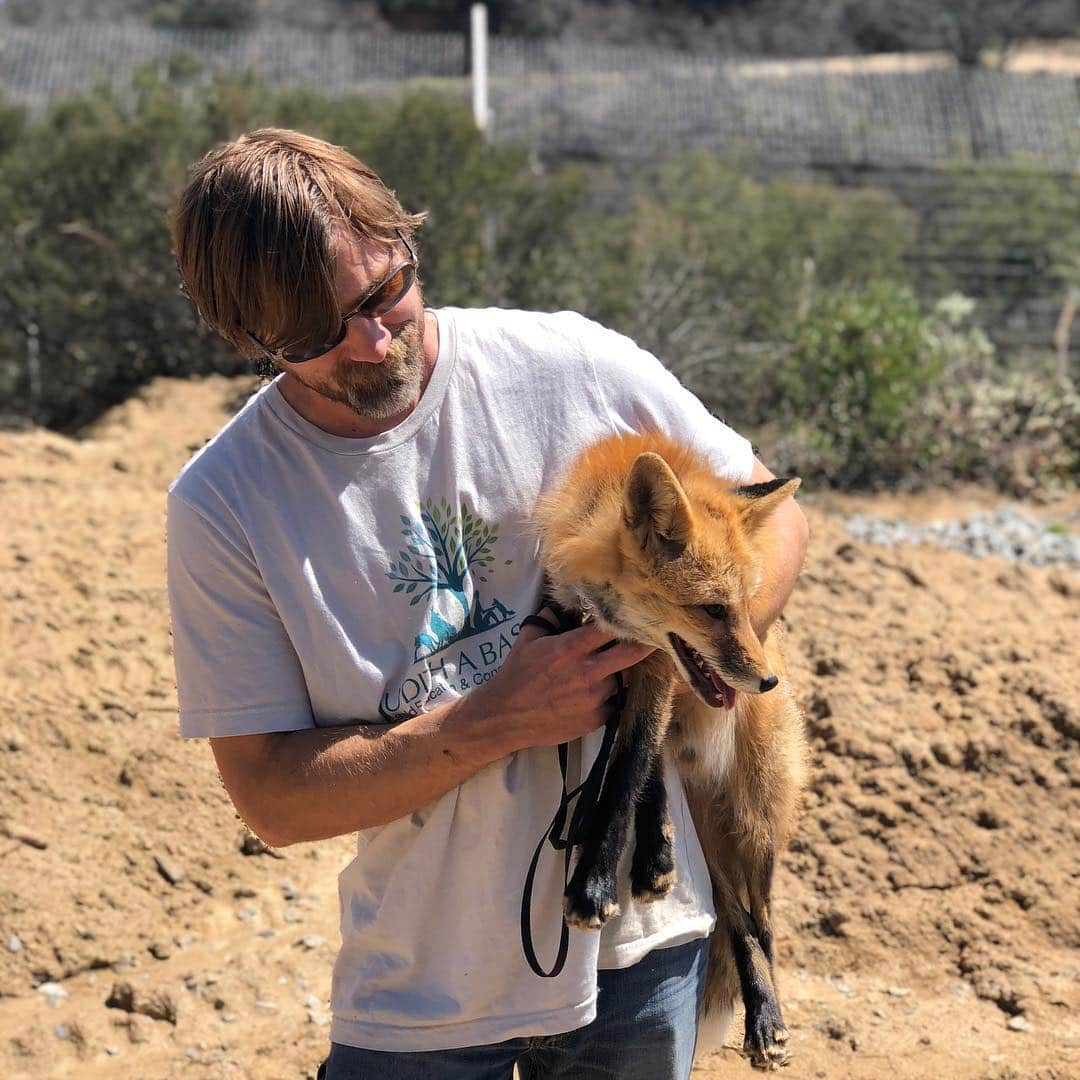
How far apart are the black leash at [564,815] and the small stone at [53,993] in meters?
2.83

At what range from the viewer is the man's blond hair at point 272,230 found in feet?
6.54

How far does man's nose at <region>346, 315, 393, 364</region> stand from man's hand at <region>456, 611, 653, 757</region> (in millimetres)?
547

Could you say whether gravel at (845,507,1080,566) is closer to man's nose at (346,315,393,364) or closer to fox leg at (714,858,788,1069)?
fox leg at (714,858,788,1069)

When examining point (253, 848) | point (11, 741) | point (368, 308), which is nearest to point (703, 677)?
point (368, 308)

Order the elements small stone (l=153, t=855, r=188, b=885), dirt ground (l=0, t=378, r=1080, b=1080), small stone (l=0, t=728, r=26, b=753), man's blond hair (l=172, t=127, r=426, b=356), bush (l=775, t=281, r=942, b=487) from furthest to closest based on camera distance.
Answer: bush (l=775, t=281, r=942, b=487)
small stone (l=0, t=728, r=26, b=753)
small stone (l=153, t=855, r=188, b=885)
dirt ground (l=0, t=378, r=1080, b=1080)
man's blond hair (l=172, t=127, r=426, b=356)

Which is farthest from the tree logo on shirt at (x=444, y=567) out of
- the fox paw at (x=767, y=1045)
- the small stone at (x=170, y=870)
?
the small stone at (x=170, y=870)

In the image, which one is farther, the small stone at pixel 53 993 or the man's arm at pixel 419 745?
the small stone at pixel 53 993

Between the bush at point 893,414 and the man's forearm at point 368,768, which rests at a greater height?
the man's forearm at point 368,768

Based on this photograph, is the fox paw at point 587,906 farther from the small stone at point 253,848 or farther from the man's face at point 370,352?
the small stone at point 253,848

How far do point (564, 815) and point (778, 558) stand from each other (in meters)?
0.69

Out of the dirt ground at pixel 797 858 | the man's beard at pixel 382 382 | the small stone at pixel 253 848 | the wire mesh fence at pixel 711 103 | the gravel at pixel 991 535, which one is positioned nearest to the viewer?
the man's beard at pixel 382 382

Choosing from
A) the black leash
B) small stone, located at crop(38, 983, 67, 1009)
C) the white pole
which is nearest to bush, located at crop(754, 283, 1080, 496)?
the white pole

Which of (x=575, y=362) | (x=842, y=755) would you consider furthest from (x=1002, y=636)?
(x=575, y=362)

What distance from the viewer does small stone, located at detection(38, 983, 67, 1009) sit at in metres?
4.30
